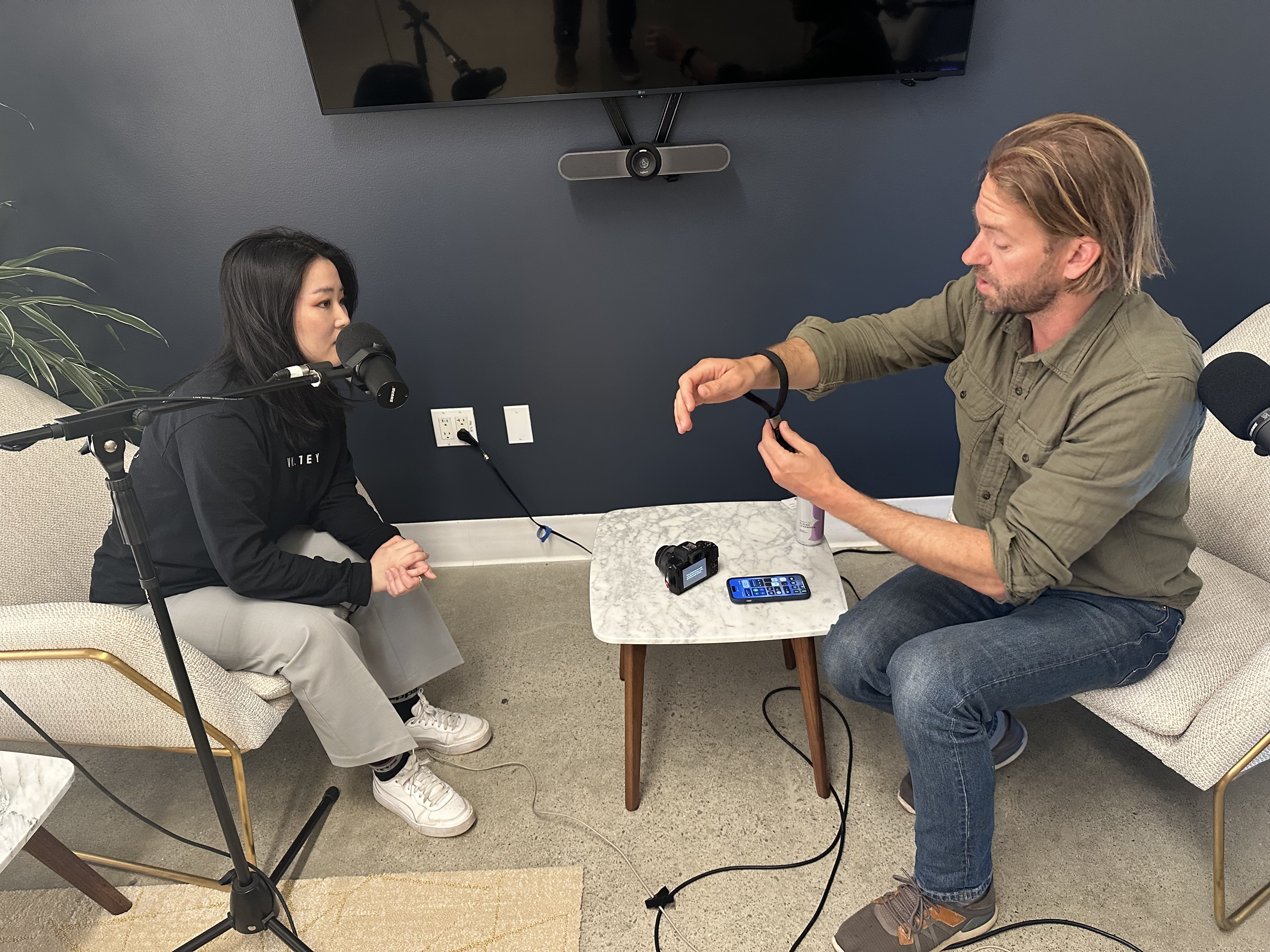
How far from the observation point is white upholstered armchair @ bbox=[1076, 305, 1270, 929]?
4.16ft

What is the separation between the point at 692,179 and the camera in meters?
2.07

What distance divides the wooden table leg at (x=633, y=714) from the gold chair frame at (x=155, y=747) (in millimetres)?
675

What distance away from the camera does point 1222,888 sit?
54.8 inches

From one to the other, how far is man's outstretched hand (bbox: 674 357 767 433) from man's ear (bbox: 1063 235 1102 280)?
508mm

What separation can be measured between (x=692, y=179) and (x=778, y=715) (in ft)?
4.13

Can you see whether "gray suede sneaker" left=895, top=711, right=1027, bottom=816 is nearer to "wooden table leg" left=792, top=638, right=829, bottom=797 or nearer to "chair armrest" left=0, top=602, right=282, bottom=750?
"wooden table leg" left=792, top=638, right=829, bottom=797

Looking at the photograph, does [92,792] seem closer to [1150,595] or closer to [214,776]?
[214,776]

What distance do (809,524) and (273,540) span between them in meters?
1.06

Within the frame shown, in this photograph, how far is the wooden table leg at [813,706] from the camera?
1568 mm

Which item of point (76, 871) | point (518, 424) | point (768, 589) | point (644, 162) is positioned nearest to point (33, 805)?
point (76, 871)

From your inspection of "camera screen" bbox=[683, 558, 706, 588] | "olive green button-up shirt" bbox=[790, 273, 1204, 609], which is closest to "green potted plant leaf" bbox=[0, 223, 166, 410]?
"camera screen" bbox=[683, 558, 706, 588]

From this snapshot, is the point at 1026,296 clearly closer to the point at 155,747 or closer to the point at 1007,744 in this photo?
the point at 1007,744

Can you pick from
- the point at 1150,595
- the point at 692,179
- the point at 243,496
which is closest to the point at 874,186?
the point at 692,179

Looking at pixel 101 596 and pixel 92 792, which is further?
pixel 92 792
